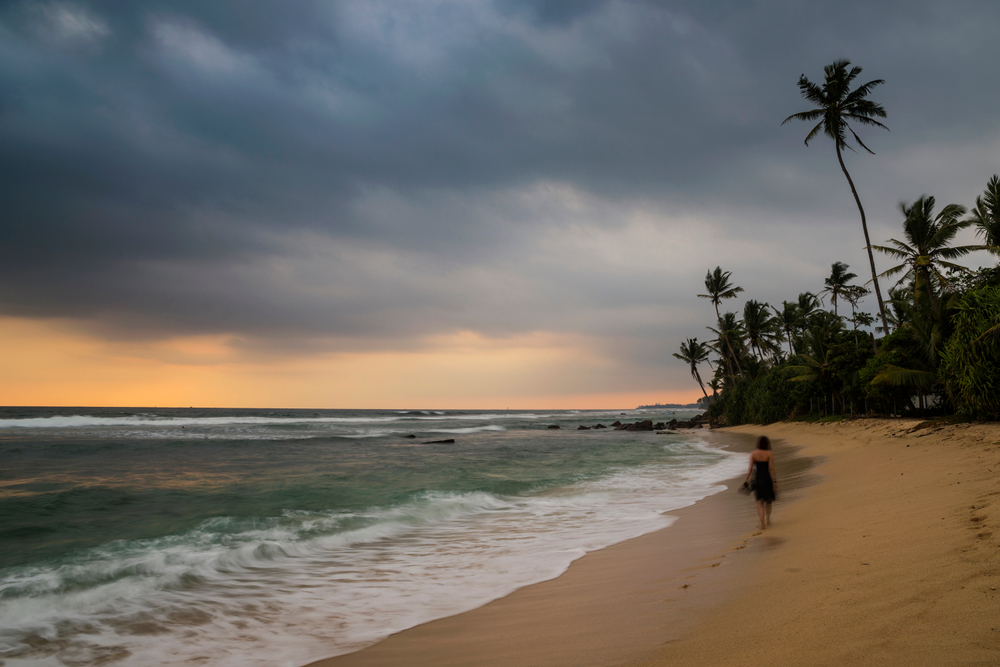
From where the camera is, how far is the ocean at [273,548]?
4957 millimetres

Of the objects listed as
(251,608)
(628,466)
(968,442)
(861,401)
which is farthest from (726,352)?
(251,608)

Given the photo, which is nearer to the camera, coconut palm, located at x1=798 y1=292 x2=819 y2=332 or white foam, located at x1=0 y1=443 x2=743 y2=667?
white foam, located at x1=0 y1=443 x2=743 y2=667

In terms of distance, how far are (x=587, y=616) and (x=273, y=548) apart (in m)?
5.90

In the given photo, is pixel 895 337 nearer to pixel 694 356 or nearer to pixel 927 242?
pixel 927 242

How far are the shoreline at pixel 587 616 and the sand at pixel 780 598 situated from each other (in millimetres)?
19

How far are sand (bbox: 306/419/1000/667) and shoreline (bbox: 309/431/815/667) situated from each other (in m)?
0.02

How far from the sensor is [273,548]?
8234 mm

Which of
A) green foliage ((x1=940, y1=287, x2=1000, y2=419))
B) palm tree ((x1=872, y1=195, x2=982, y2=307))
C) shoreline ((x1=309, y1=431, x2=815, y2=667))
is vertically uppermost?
palm tree ((x1=872, y1=195, x2=982, y2=307))

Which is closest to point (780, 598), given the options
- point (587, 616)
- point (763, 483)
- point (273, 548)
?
point (587, 616)

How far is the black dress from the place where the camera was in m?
7.10

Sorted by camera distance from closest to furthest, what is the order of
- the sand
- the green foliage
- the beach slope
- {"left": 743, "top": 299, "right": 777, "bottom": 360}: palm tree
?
the beach slope → the sand → the green foliage → {"left": 743, "top": 299, "right": 777, "bottom": 360}: palm tree

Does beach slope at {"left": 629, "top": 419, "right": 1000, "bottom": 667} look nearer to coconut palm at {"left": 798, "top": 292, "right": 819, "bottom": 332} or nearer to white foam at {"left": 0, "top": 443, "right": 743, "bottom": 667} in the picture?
white foam at {"left": 0, "top": 443, "right": 743, "bottom": 667}

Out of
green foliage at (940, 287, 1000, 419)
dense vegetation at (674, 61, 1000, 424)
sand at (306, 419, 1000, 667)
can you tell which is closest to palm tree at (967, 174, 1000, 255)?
dense vegetation at (674, 61, 1000, 424)

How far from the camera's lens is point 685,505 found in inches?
414
